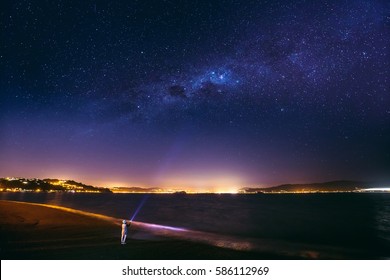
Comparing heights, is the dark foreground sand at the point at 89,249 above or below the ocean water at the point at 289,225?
above

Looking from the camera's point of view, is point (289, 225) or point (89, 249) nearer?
point (89, 249)

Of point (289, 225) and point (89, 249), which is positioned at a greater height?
point (89, 249)

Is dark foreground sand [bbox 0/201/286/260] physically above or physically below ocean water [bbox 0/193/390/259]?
above

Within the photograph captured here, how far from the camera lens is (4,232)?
13.0 m

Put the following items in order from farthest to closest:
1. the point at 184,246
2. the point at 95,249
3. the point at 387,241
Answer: the point at 387,241 < the point at 184,246 < the point at 95,249

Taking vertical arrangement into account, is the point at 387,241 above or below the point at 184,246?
below

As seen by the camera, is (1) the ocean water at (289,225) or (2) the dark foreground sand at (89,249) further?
(1) the ocean water at (289,225)

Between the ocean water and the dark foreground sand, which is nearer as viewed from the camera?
the dark foreground sand
